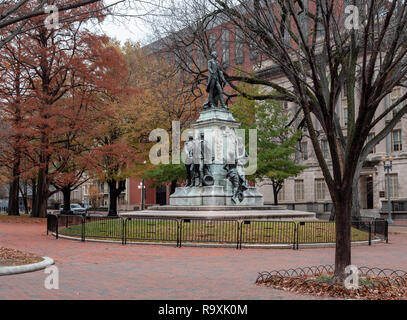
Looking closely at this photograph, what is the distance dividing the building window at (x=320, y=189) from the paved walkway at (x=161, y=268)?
A: 130 feet

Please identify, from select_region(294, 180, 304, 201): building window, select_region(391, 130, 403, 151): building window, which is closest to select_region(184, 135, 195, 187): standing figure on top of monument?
select_region(391, 130, 403, 151): building window

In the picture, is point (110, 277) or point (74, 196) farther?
point (74, 196)

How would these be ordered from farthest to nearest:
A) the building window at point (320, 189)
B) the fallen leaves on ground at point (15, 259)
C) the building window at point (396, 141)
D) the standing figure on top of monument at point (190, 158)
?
the building window at point (320, 189) < the building window at point (396, 141) < the standing figure on top of monument at point (190, 158) < the fallen leaves on ground at point (15, 259)

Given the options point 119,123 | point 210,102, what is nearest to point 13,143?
point 119,123

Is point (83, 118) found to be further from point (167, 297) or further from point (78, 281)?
point (167, 297)

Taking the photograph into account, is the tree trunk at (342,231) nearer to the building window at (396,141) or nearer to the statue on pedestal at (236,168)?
the statue on pedestal at (236,168)

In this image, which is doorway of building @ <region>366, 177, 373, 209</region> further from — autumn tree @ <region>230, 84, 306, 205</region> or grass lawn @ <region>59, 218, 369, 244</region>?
grass lawn @ <region>59, 218, 369, 244</region>

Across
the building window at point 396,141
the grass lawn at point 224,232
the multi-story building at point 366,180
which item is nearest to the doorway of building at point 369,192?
the multi-story building at point 366,180

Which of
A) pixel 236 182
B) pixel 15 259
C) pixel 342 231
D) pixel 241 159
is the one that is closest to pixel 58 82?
pixel 241 159

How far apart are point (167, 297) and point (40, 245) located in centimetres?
1062

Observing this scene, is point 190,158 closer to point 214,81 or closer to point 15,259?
point 214,81

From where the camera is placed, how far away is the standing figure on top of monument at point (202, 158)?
22297mm

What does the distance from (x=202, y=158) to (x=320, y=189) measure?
3782cm

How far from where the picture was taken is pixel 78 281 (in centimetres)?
925
